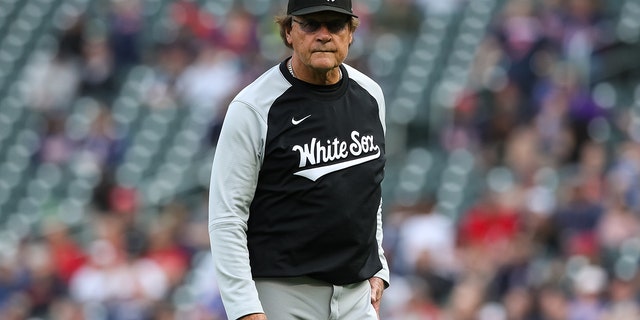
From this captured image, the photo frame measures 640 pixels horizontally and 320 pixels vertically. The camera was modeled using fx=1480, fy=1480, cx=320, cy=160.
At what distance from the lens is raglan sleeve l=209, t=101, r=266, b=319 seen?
4812 millimetres

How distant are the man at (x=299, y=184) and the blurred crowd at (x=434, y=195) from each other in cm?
524

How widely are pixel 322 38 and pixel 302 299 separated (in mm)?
885

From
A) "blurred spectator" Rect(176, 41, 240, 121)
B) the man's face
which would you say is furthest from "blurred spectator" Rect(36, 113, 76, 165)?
the man's face

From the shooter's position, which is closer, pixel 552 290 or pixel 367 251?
pixel 367 251

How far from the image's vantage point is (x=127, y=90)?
1650 centimetres

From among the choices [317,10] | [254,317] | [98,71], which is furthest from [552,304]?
[98,71]

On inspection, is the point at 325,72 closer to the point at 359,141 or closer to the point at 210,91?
the point at 359,141

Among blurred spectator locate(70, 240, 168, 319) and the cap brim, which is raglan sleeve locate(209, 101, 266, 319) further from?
blurred spectator locate(70, 240, 168, 319)

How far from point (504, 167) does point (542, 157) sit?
0.48m

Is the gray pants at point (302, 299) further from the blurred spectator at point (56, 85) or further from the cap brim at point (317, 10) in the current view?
the blurred spectator at point (56, 85)

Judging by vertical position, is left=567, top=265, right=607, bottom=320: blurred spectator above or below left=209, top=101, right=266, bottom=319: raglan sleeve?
below

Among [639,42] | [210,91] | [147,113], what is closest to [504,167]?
[639,42]

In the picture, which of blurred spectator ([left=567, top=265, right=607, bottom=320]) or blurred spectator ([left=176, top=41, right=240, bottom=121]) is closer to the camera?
blurred spectator ([left=567, top=265, right=607, bottom=320])

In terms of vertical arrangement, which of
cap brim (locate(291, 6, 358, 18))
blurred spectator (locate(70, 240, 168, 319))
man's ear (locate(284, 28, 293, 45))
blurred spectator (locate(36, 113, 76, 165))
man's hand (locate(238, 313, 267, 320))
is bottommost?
blurred spectator (locate(70, 240, 168, 319))
